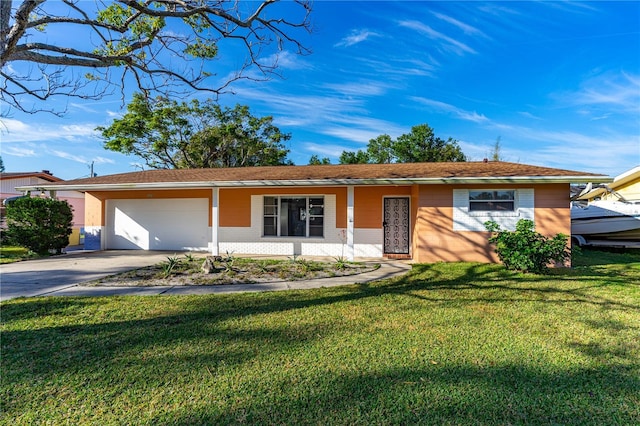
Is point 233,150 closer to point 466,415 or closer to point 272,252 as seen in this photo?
point 272,252

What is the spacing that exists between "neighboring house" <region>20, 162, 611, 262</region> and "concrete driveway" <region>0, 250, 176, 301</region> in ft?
6.62

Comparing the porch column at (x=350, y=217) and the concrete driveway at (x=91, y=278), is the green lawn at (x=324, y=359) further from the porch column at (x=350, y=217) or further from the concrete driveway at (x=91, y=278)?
the porch column at (x=350, y=217)

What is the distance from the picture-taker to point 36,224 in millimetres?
10789

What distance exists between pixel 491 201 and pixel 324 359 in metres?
8.04

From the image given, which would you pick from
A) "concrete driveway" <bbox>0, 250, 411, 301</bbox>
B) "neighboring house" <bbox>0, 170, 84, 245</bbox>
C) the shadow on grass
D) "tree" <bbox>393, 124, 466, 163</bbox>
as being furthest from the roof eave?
"tree" <bbox>393, 124, 466, 163</bbox>

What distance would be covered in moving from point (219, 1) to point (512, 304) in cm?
821

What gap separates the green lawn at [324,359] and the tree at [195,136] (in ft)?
65.4

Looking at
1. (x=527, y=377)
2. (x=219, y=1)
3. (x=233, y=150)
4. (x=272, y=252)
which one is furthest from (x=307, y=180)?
(x=233, y=150)

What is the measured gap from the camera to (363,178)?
9.39 meters

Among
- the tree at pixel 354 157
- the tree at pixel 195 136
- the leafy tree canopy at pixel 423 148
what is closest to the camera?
the tree at pixel 195 136

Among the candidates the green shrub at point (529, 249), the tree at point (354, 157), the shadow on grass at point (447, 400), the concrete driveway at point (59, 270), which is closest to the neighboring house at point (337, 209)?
the green shrub at point (529, 249)

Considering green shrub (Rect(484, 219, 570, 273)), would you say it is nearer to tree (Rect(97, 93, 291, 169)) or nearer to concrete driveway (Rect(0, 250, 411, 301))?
concrete driveway (Rect(0, 250, 411, 301))

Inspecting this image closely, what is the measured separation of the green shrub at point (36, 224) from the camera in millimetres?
10586

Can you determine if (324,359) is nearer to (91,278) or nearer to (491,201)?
(91,278)
